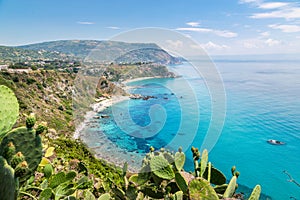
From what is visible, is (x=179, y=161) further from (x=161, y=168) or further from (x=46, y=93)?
(x=46, y=93)

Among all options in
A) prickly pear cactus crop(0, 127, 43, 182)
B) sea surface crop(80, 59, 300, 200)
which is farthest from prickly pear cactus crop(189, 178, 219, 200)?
sea surface crop(80, 59, 300, 200)

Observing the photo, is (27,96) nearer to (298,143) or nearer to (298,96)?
(298,143)

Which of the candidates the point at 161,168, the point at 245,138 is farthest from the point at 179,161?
the point at 245,138

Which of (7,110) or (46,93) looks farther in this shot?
(46,93)

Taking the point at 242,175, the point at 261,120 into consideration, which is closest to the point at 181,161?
the point at 242,175

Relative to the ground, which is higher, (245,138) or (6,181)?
(6,181)
